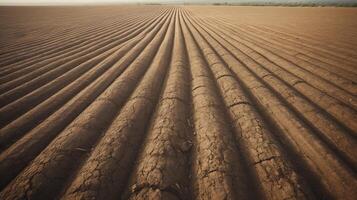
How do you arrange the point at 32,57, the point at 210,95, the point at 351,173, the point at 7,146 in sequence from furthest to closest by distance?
the point at 32,57 < the point at 210,95 < the point at 7,146 < the point at 351,173

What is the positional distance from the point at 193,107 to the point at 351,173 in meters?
1.77

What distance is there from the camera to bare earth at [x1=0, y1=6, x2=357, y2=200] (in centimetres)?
158

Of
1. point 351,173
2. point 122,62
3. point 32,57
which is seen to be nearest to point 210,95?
point 351,173

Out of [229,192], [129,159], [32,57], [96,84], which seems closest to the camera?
[229,192]

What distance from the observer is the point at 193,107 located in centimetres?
265

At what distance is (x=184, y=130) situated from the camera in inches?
87.0

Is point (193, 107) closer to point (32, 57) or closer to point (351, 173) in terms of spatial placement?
point (351, 173)

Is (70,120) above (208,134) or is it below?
below

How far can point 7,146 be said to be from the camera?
2258 mm

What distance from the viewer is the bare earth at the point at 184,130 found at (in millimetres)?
1585

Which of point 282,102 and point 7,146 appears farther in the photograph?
point 282,102

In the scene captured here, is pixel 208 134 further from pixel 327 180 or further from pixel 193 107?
pixel 327 180

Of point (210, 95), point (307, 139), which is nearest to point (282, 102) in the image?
point (307, 139)

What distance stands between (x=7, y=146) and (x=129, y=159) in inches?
66.1
